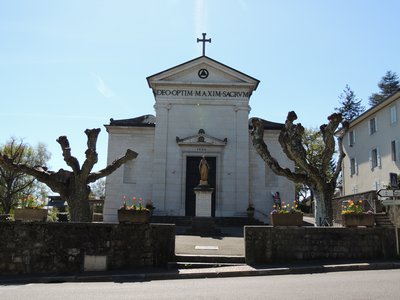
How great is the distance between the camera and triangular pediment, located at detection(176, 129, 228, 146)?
26.6 metres

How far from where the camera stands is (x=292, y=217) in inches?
453

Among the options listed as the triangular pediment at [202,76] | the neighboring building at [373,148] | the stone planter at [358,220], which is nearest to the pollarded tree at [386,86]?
the neighboring building at [373,148]

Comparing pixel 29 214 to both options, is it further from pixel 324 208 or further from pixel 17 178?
pixel 17 178

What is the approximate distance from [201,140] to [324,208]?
→ 13.3m

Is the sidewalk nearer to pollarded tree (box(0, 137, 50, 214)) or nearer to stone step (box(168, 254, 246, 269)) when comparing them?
stone step (box(168, 254, 246, 269))

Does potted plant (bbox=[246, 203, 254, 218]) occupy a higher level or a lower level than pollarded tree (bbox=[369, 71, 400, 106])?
lower

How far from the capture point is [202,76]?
2778 centimetres

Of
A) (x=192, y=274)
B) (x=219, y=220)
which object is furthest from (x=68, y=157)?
(x=219, y=220)

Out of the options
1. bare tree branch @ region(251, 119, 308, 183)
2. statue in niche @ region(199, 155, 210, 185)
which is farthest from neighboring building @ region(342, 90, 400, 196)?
bare tree branch @ region(251, 119, 308, 183)

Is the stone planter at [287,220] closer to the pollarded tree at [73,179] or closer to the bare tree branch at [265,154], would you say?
the bare tree branch at [265,154]

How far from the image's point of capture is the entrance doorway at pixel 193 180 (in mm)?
26064

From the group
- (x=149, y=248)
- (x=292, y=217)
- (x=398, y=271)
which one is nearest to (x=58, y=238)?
(x=149, y=248)

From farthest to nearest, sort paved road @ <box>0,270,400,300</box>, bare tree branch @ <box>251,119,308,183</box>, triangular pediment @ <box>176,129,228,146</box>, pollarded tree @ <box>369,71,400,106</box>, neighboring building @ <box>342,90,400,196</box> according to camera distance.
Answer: pollarded tree @ <box>369,71,400,106</box>
neighboring building @ <box>342,90,400,196</box>
triangular pediment @ <box>176,129,228,146</box>
bare tree branch @ <box>251,119,308,183</box>
paved road @ <box>0,270,400,300</box>

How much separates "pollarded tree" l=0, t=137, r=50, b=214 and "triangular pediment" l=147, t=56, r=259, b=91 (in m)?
18.2
